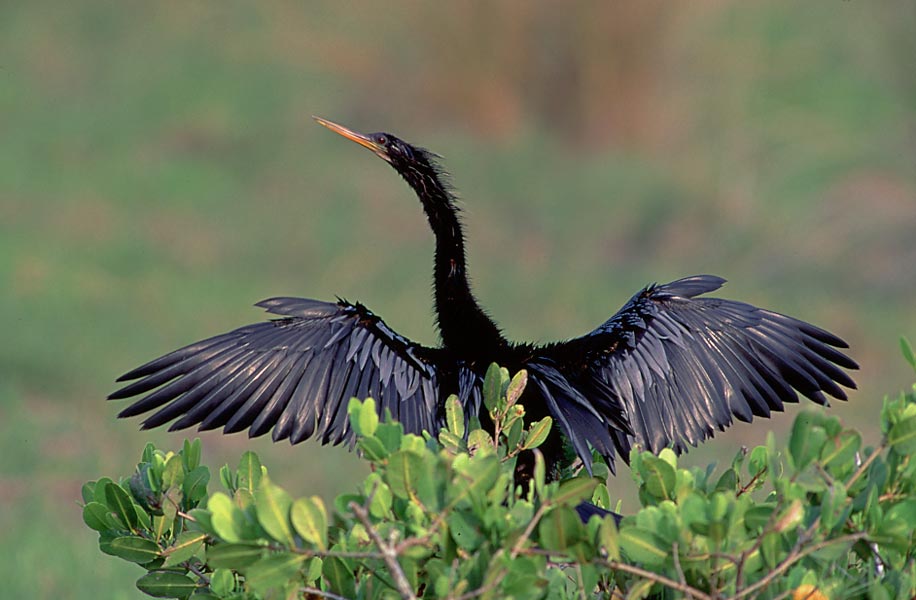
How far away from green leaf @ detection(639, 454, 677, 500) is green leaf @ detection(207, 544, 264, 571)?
0.70 meters

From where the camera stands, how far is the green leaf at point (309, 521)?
1.99 metres

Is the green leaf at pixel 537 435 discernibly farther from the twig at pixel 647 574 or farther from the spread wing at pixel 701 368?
the spread wing at pixel 701 368

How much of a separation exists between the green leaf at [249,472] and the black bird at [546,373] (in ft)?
1.33

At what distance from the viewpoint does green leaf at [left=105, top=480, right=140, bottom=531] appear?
2.50m

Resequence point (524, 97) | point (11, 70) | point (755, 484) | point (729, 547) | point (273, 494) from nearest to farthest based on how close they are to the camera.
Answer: point (273, 494)
point (729, 547)
point (755, 484)
point (11, 70)
point (524, 97)

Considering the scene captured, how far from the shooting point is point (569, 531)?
81.2 inches

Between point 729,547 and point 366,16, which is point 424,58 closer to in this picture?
point 366,16

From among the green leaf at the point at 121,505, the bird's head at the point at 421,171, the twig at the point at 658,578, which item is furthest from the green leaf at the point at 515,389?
the bird's head at the point at 421,171

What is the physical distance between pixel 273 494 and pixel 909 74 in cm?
1160

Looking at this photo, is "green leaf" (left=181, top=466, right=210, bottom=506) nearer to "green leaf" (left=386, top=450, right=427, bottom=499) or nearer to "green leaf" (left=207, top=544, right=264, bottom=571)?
"green leaf" (left=207, top=544, right=264, bottom=571)

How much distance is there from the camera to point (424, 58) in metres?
14.9

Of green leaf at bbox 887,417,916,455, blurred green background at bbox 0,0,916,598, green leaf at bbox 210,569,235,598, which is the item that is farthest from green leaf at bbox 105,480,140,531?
blurred green background at bbox 0,0,916,598

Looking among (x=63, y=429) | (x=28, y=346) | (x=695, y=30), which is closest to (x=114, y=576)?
(x=63, y=429)

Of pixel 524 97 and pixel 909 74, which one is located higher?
pixel 524 97
